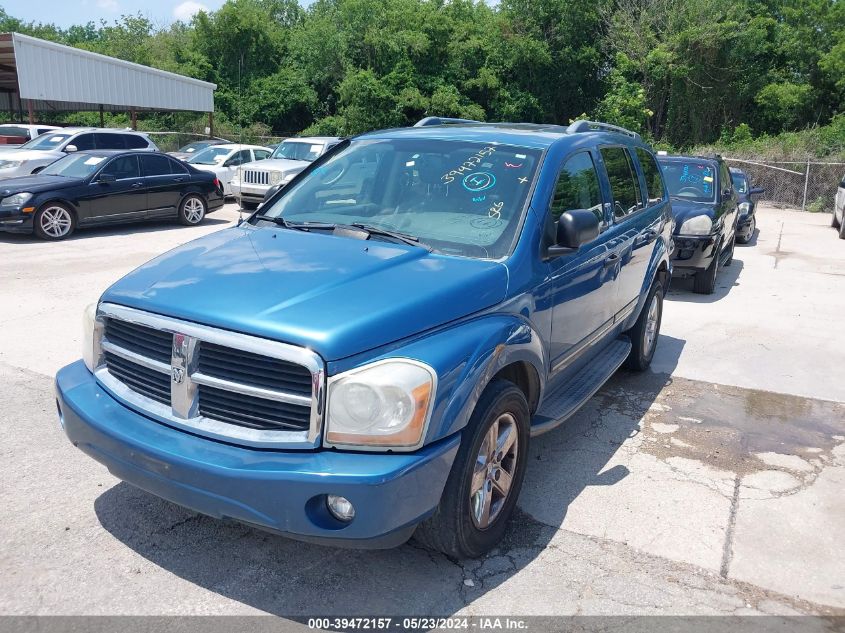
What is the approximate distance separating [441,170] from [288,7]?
62.1m

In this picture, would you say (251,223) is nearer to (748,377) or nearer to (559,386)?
(559,386)

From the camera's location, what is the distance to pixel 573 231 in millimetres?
3893

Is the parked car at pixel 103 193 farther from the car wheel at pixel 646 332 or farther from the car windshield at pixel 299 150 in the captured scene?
the car wheel at pixel 646 332

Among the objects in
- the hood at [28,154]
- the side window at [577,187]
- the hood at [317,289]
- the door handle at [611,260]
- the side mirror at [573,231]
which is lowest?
the hood at [28,154]

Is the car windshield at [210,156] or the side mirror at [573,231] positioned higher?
the side mirror at [573,231]

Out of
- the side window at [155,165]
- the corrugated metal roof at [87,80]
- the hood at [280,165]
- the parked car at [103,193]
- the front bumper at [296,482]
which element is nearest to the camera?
the front bumper at [296,482]

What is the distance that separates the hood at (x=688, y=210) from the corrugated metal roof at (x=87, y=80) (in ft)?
73.4

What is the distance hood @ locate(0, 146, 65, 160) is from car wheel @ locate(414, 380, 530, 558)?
15.8 metres

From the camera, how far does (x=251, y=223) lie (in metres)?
4.51

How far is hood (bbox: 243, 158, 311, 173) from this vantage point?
54.2 feet

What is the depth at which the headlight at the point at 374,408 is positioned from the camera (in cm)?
284

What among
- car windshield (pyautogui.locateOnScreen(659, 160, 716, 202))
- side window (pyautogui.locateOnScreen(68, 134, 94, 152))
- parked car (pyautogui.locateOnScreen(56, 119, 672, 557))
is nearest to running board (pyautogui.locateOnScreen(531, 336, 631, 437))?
parked car (pyautogui.locateOnScreen(56, 119, 672, 557))

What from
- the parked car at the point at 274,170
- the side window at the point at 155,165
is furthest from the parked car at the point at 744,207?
the side window at the point at 155,165

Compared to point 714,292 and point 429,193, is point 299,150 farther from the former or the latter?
point 429,193
